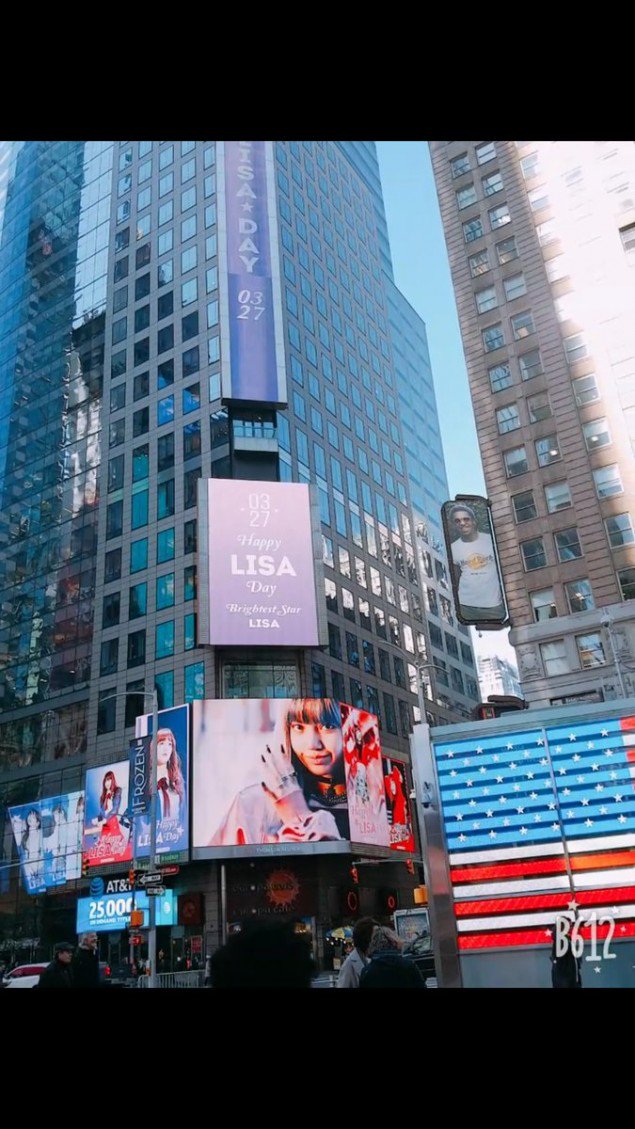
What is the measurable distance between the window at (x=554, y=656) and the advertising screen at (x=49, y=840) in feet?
94.8

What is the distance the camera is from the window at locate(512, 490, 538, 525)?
139ft

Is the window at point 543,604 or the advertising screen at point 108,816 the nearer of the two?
the window at point 543,604

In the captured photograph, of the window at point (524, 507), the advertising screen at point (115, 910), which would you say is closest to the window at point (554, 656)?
the window at point (524, 507)

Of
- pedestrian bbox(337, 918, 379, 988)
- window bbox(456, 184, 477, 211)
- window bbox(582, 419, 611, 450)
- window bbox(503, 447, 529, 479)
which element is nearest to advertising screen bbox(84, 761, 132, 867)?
window bbox(503, 447, 529, 479)

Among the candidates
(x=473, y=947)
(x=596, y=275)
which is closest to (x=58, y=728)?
(x=596, y=275)

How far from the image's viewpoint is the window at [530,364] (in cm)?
4447

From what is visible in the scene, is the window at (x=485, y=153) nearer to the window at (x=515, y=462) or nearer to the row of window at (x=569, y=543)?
the window at (x=515, y=462)

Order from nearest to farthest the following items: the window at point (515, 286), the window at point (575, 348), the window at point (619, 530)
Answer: the window at point (619, 530) < the window at point (575, 348) < the window at point (515, 286)

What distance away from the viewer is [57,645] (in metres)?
59.0

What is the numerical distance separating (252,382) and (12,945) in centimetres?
3821

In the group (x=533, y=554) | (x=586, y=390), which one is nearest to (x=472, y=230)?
(x=586, y=390)

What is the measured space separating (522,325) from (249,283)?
62.9 ft

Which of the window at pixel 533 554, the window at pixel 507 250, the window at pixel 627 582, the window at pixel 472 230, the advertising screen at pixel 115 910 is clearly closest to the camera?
the window at pixel 627 582
